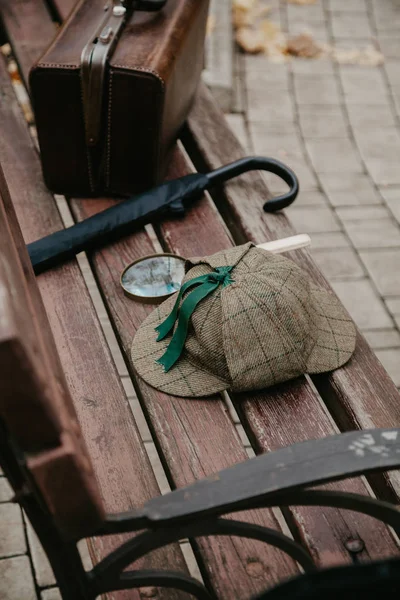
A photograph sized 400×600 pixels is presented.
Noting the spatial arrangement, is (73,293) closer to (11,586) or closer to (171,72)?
(171,72)

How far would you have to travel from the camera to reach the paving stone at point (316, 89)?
4402mm

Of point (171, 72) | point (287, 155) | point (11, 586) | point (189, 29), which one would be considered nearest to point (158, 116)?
point (171, 72)

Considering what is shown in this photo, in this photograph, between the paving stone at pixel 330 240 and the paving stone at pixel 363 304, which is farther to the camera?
the paving stone at pixel 330 240

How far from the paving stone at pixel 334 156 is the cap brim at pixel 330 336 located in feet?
6.94

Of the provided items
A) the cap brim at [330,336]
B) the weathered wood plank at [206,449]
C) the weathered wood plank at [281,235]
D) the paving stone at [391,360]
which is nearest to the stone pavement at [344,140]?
the paving stone at [391,360]

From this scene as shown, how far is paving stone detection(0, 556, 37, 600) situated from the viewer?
2.08 metres

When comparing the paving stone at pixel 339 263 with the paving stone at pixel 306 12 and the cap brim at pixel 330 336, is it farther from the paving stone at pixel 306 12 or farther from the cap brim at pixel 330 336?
the paving stone at pixel 306 12

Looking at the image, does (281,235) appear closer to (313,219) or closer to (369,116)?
(313,219)

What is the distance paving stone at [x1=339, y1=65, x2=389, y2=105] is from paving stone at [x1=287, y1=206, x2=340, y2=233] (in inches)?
46.0

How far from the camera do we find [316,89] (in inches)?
177

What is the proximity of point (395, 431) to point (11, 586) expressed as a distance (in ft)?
4.62

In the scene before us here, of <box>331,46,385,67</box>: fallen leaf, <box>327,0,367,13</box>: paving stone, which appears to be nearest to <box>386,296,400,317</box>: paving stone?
<box>331,46,385,67</box>: fallen leaf

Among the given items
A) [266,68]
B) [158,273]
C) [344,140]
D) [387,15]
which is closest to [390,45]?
[387,15]

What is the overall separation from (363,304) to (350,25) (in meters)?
2.85
